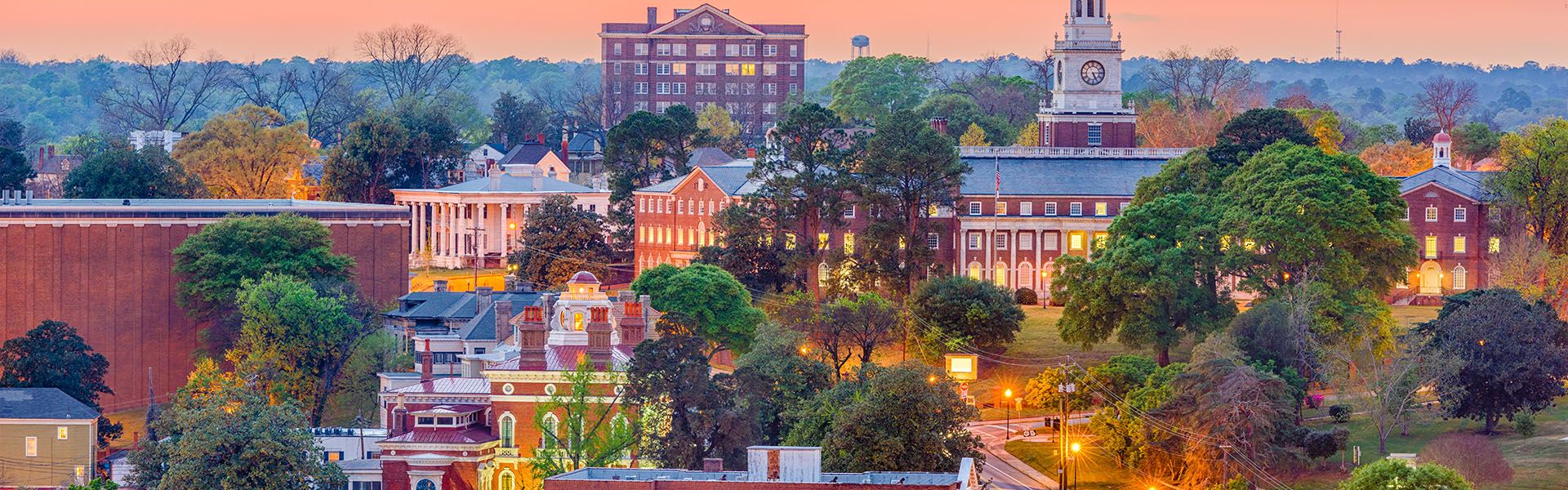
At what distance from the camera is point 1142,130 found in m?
188

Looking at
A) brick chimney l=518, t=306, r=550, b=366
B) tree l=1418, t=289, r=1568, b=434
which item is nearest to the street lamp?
tree l=1418, t=289, r=1568, b=434

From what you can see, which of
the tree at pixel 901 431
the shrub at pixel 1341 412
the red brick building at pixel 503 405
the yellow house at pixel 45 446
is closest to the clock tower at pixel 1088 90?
the shrub at pixel 1341 412

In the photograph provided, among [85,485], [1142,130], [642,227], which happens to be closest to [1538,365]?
[85,485]

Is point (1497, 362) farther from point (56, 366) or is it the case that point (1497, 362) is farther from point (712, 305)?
point (56, 366)

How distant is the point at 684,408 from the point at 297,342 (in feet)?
108

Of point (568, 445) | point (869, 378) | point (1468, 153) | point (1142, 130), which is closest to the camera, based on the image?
point (568, 445)

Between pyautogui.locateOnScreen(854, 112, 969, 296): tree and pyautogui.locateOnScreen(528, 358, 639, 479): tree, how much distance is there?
39441mm

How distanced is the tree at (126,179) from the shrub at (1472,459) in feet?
298

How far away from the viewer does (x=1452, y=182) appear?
417 feet

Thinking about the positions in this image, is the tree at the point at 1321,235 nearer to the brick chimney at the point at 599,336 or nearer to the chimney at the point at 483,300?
the brick chimney at the point at 599,336

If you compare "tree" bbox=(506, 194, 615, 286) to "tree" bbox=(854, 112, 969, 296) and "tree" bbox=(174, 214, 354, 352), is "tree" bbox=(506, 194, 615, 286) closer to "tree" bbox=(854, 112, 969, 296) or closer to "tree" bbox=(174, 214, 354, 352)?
"tree" bbox=(174, 214, 354, 352)

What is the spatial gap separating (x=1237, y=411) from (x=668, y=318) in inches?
1205

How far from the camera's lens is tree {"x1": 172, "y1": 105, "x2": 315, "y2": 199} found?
576 ft

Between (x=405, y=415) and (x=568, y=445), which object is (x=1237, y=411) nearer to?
(x=568, y=445)
